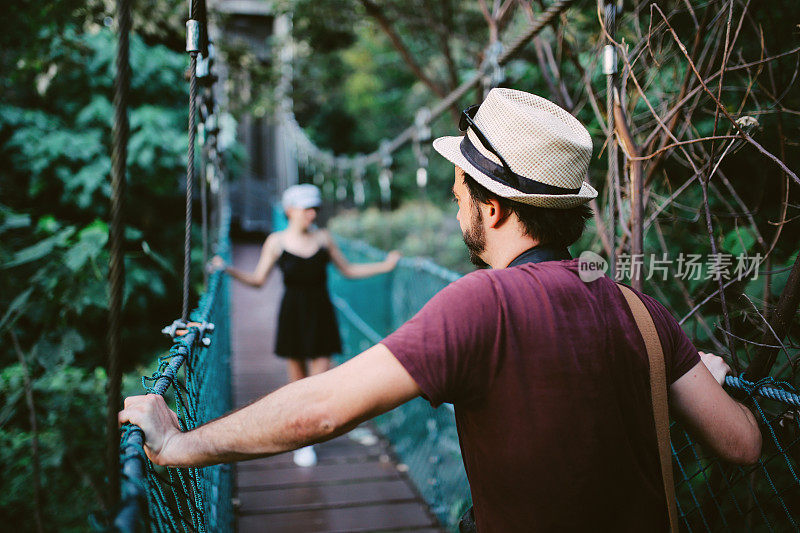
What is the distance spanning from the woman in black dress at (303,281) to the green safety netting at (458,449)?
36cm

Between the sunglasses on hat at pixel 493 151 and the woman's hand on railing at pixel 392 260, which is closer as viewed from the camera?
the sunglasses on hat at pixel 493 151

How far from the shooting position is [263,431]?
2.67 feet

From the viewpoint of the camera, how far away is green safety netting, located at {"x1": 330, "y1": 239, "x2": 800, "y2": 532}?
3.54ft

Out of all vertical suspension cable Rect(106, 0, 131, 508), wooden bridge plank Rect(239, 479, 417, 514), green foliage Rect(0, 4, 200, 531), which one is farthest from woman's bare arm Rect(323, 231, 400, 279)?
vertical suspension cable Rect(106, 0, 131, 508)

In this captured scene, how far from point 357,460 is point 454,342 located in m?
2.33

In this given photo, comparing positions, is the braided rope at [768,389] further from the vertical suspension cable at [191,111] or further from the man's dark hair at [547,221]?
the vertical suspension cable at [191,111]

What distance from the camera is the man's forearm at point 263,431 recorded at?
31.4 inches

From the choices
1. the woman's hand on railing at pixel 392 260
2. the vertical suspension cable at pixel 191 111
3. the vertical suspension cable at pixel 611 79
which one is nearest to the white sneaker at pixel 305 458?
the woman's hand on railing at pixel 392 260

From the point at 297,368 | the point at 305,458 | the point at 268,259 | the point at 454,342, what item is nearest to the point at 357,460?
the point at 305,458

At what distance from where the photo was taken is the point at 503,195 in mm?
905

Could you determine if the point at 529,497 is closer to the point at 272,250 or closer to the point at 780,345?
the point at 780,345

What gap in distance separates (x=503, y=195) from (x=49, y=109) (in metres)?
6.07

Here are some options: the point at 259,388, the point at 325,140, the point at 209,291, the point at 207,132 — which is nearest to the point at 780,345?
the point at 209,291

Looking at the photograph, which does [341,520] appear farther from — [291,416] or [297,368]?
[291,416]
